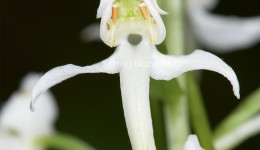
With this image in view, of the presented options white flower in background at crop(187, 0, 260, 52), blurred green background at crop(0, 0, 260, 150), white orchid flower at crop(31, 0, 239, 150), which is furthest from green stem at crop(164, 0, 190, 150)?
blurred green background at crop(0, 0, 260, 150)

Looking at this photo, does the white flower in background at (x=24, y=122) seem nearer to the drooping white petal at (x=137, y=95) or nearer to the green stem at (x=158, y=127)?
the green stem at (x=158, y=127)

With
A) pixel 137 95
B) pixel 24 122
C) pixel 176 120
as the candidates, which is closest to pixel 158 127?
pixel 176 120

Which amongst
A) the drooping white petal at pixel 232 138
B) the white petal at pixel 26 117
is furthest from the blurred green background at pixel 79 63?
the drooping white petal at pixel 232 138

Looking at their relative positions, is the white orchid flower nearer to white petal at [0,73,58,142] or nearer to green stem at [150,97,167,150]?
green stem at [150,97,167,150]

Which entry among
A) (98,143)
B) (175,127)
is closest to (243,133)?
(175,127)

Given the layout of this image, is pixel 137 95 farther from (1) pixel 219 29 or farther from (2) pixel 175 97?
(1) pixel 219 29

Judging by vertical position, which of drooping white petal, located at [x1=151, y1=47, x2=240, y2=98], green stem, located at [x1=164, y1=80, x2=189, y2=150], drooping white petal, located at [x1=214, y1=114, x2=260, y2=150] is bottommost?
drooping white petal, located at [x1=214, y1=114, x2=260, y2=150]

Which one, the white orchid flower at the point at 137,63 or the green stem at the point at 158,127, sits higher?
the white orchid flower at the point at 137,63
